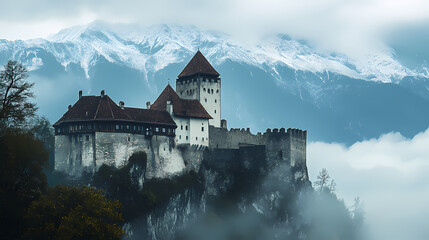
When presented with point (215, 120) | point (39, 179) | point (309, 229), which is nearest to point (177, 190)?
point (215, 120)

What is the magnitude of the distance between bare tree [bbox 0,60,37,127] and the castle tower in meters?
52.8

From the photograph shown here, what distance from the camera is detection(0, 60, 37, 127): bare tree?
264 feet

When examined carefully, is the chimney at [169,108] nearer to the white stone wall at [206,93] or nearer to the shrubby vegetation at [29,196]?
the white stone wall at [206,93]

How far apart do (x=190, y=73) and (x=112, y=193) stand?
27695 millimetres

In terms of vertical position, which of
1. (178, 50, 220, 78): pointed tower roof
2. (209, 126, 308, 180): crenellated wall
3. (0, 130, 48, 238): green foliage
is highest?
(178, 50, 220, 78): pointed tower roof

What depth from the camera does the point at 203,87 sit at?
443ft

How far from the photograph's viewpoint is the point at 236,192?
432 ft

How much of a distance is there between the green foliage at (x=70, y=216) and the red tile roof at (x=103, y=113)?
92.8 feet

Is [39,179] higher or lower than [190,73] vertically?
lower

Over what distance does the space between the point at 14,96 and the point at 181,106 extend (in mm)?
48075

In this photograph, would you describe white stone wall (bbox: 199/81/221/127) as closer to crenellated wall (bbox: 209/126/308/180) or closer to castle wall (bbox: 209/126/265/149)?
castle wall (bbox: 209/126/265/149)

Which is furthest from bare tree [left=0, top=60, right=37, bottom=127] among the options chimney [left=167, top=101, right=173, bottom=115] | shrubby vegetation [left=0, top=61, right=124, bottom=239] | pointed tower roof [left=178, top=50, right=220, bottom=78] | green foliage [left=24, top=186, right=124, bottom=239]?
pointed tower roof [left=178, top=50, right=220, bottom=78]

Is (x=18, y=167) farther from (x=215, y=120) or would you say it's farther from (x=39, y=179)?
(x=215, y=120)

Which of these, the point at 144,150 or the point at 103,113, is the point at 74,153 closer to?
the point at 103,113
